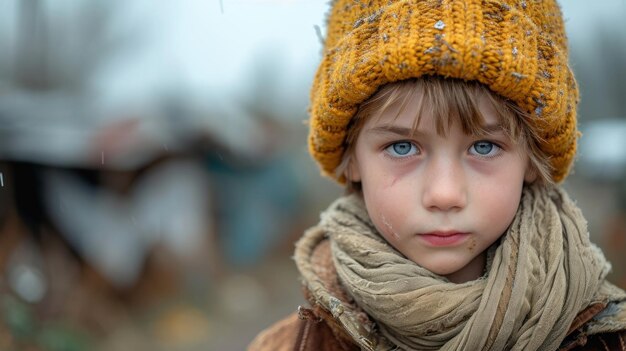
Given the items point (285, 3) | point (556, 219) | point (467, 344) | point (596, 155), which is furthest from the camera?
point (596, 155)

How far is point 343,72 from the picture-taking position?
62.9 inches

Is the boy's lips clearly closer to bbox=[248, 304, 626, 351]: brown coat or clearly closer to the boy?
the boy

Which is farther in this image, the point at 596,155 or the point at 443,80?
the point at 596,155

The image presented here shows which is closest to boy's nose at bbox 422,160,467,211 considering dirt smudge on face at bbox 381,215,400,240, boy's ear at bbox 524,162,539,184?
dirt smudge on face at bbox 381,215,400,240

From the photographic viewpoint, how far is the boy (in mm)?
1484

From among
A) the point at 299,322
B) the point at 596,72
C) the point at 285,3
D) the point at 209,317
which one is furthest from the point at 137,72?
the point at 299,322

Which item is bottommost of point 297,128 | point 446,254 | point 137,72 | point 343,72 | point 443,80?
point 446,254

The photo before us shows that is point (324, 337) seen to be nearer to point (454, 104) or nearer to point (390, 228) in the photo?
point (390, 228)

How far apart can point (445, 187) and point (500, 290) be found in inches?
9.9

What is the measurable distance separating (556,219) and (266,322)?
424 cm

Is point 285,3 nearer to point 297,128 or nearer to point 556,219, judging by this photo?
point 297,128

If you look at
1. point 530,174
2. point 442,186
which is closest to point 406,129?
point 442,186

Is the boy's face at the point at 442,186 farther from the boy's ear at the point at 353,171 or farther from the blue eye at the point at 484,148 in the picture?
the boy's ear at the point at 353,171

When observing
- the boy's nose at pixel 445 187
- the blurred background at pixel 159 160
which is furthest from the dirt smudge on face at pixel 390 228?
the blurred background at pixel 159 160
